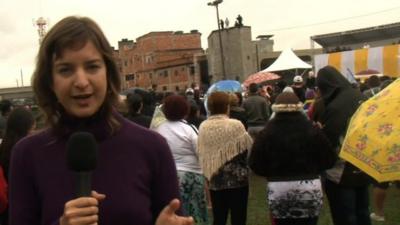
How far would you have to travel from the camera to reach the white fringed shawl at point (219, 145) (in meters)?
6.51

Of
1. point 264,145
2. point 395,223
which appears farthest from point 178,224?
point 395,223

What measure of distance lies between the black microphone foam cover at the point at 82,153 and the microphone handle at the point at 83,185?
3 centimetres

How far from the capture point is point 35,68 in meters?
1.94

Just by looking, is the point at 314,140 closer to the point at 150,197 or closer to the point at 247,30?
the point at 150,197

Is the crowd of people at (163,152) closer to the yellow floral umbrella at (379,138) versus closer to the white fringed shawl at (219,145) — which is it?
the white fringed shawl at (219,145)

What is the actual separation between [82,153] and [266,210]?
24.0ft

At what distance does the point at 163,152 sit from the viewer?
78.4 inches

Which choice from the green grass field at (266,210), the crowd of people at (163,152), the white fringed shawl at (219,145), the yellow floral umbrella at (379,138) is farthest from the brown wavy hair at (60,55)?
the green grass field at (266,210)

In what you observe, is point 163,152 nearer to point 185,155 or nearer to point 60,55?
point 60,55

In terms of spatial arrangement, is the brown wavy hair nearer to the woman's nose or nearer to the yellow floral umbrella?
the woman's nose

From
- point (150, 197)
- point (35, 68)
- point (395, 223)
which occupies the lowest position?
point (395, 223)

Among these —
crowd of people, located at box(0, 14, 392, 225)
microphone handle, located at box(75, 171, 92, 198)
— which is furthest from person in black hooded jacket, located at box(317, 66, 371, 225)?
microphone handle, located at box(75, 171, 92, 198)

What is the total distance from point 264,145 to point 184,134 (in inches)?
60.1

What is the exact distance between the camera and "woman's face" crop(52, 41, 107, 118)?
1.82 meters
